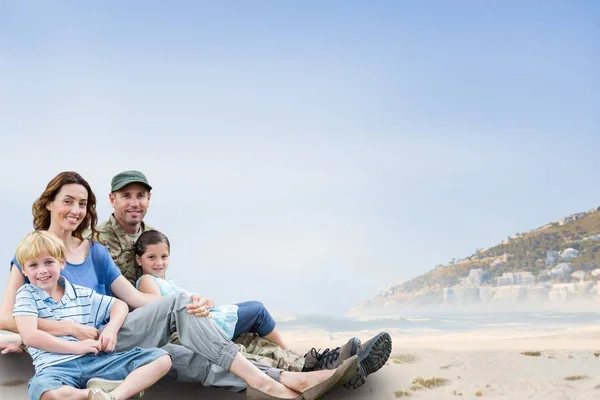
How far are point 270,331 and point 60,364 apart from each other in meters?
1.37

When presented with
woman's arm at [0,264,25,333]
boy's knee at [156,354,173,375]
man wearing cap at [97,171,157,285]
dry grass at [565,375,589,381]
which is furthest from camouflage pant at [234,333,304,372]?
dry grass at [565,375,589,381]

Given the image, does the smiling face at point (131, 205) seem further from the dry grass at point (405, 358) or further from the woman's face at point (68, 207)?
the dry grass at point (405, 358)

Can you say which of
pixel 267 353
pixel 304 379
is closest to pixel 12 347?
pixel 267 353

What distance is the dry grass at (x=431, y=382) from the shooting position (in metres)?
4.18

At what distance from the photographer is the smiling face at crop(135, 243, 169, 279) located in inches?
171

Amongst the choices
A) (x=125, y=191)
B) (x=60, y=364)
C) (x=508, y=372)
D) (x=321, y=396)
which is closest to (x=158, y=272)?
(x=125, y=191)

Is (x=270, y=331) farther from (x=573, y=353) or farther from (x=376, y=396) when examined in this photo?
(x=573, y=353)

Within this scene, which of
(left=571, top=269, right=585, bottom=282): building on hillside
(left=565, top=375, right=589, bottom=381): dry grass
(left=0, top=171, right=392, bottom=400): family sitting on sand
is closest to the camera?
(left=0, top=171, right=392, bottom=400): family sitting on sand

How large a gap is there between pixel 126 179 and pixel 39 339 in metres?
1.37

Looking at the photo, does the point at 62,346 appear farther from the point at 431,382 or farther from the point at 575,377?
the point at 575,377

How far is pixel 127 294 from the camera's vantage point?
402cm

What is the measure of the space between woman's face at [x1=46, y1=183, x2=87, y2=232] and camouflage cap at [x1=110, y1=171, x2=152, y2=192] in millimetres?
617

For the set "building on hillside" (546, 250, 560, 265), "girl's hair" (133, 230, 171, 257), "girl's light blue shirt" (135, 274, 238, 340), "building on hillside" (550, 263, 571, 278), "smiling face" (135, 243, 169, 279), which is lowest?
"girl's light blue shirt" (135, 274, 238, 340)

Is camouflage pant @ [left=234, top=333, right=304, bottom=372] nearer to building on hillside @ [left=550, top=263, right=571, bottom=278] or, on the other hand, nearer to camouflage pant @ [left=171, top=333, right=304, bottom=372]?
camouflage pant @ [left=171, top=333, right=304, bottom=372]
